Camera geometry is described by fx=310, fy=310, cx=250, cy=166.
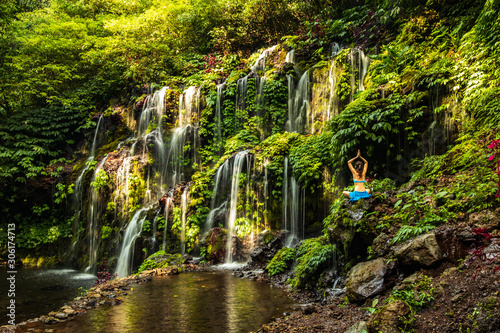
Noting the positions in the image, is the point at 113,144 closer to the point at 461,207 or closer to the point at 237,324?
the point at 237,324

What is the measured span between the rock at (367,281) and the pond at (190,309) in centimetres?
138

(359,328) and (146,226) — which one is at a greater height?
(146,226)

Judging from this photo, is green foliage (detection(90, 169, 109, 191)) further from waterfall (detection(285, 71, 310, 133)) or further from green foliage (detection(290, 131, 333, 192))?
green foliage (detection(290, 131, 333, 192))

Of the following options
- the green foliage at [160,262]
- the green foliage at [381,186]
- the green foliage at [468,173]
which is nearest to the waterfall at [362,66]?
the green foliage at [468,173]

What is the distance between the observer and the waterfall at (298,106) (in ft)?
42.3

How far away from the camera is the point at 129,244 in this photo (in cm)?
1190

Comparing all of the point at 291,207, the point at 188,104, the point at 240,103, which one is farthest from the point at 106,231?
the point at 291,207

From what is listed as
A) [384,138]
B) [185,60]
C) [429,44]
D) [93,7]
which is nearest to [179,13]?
[185,60]

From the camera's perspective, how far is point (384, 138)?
784cm

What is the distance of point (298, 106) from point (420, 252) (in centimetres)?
991

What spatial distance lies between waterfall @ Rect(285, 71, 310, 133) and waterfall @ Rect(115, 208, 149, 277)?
716cm

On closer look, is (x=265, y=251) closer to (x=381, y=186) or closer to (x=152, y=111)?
(x=381, y=186)

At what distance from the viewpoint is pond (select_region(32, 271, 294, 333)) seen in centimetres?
484

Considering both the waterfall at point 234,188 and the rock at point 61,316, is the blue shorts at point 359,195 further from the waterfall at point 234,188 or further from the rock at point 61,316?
the waterfall at point 234,188
